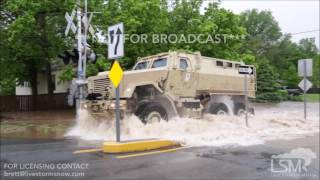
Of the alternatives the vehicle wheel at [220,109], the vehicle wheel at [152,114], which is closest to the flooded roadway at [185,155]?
the vehicle wheel at [152,114]

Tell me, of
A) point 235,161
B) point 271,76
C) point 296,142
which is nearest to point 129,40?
point 296,142

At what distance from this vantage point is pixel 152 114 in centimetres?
1431

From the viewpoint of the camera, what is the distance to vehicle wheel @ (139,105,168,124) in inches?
558

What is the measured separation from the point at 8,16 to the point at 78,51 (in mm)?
10150

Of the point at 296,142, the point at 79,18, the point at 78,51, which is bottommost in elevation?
the point at 296,142

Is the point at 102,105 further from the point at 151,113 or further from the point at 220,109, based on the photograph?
the point at 220,109

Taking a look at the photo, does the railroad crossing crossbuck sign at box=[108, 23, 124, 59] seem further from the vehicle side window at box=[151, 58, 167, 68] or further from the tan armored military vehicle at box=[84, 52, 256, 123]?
the vehicle side window at box=[151, 58, 167, 68]

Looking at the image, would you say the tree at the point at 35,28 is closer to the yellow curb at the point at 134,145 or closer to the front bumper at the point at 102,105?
the front bumper at the point at 102,105

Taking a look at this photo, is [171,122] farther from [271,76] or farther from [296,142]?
[271,76]

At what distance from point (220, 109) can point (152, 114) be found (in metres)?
3.64

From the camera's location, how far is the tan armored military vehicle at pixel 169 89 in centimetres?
1427

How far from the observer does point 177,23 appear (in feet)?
89.6

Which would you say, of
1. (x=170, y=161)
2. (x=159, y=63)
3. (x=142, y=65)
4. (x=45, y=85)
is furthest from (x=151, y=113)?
(x=45, y=85)

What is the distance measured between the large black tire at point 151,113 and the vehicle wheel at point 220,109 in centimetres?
271
